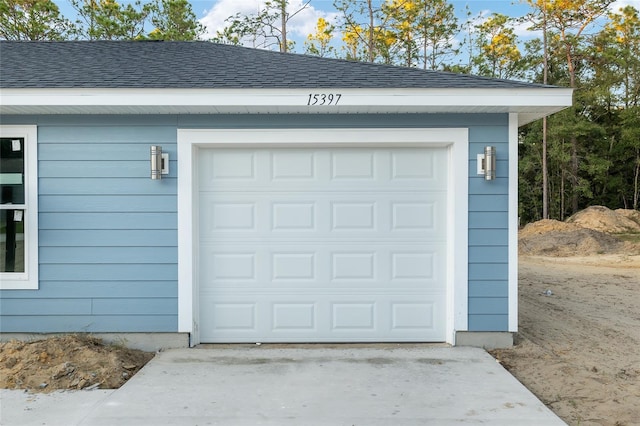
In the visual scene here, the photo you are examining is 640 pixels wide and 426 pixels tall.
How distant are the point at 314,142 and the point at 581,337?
3.62m

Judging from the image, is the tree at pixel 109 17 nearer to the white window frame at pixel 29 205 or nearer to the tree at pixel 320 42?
the tree at pixel 320 42

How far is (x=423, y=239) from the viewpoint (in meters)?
4.95

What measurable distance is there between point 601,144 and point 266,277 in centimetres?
2252

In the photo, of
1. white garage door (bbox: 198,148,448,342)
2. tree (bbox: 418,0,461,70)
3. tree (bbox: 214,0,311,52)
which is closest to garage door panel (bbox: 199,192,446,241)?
white garage door (bbox: 198,148,448,342)

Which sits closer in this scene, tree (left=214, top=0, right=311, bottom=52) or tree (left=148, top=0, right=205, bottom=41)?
tree (left=214, top=0, right=311, bottom=52)

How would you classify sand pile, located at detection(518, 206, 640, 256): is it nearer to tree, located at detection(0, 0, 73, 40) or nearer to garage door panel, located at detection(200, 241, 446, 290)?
garage door panel, located at detection(200, 241, 446, 290)

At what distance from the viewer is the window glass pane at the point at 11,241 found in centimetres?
482

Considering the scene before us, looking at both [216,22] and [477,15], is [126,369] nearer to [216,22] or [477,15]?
[216,22]

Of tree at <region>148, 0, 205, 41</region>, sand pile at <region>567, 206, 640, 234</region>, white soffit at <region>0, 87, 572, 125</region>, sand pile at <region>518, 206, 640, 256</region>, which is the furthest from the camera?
tree at <region>148, 0, 205, 41</region>

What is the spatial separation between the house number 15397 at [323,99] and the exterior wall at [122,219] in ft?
1.05

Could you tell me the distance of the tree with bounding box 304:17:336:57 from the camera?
2340 centimetres

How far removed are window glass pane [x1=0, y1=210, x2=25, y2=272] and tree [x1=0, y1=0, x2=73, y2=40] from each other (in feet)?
56.0

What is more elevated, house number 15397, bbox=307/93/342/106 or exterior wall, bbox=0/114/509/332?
house number 15397, bbox=307/93/342/106

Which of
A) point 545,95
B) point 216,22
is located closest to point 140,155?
point 545,95
